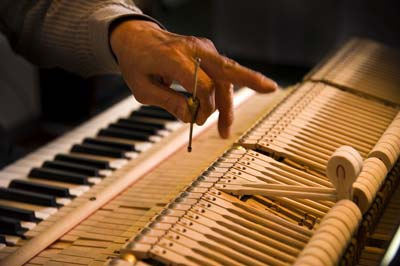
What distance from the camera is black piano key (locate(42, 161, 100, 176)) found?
8.52 feet

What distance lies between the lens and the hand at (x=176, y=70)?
1.70 metres

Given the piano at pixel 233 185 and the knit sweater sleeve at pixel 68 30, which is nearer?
the piano at pixel 233 185

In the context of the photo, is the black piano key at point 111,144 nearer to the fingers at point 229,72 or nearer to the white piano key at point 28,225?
the white piano key at point 28,225

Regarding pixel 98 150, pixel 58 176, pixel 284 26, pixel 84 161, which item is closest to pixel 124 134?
pixel 98 150

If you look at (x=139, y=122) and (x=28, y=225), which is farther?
(x=139, y=122)

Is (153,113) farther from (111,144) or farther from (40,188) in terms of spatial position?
(40,188)

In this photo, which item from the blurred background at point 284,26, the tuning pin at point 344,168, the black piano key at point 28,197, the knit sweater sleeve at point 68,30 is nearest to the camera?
the tuning pin at point 344,168

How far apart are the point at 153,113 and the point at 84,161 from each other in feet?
1.89

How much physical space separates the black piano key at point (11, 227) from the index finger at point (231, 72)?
35.3 inches

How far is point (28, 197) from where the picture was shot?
2367 millimetres

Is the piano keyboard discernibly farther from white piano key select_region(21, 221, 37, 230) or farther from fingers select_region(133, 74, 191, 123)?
fingers select_region(133, 74, 191, 123)

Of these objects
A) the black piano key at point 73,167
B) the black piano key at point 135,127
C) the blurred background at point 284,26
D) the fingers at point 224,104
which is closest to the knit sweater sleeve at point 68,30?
the fingers at point 224,104

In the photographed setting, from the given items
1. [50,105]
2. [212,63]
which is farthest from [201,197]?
[50,105]

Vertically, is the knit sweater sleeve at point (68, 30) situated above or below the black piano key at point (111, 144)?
above
